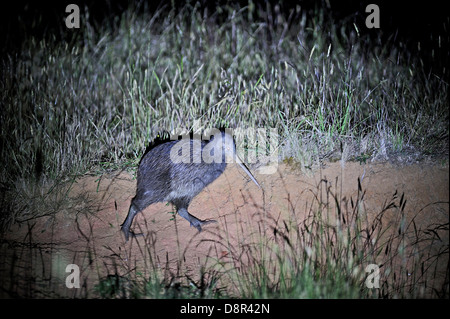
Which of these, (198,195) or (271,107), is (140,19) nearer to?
(271,107)

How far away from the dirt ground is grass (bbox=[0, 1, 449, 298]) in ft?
0.58

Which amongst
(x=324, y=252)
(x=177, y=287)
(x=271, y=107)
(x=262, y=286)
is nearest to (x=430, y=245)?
(x=324, y=252)

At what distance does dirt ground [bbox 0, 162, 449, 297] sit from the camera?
2617mm

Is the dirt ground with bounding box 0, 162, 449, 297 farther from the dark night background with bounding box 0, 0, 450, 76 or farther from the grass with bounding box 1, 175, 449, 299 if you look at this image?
the dark night background with bounding box 0, 0, 450, 76

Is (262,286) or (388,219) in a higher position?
(388,219)

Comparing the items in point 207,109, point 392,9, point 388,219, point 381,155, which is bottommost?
point 388,219

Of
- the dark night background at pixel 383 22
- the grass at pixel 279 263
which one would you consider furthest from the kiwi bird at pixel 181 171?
the dark night background at pixel 383 22

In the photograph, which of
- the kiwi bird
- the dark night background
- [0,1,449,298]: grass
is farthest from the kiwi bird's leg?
the dark night background

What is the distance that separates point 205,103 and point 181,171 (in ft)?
4.30

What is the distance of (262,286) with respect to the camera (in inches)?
87.0

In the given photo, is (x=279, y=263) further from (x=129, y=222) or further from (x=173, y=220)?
(x=129, y=222)

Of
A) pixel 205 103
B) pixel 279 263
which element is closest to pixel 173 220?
pixel 279 263

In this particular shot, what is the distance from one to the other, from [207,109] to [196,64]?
0.77 metres

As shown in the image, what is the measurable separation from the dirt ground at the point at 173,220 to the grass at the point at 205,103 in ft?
0.58
